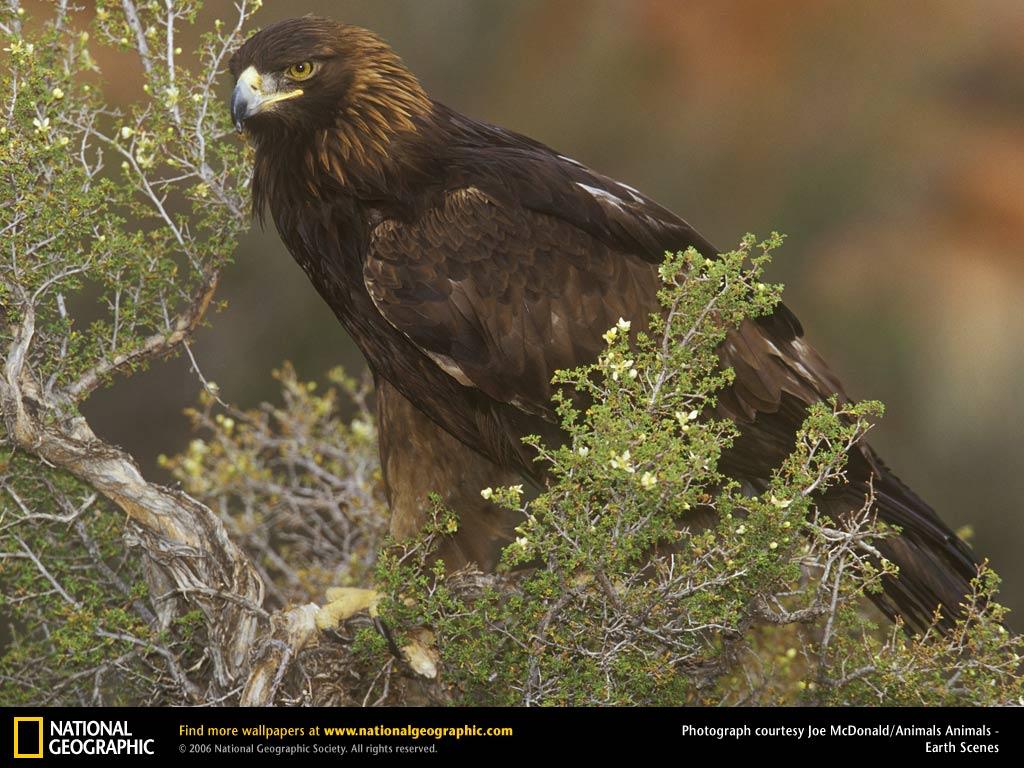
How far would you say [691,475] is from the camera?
3.00 meters

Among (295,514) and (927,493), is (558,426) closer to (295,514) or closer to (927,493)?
(295,514)

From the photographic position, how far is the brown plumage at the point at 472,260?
13.0 ft

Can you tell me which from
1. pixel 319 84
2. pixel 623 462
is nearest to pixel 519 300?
pixel 319 84

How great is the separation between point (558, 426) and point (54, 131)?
1.85 metres

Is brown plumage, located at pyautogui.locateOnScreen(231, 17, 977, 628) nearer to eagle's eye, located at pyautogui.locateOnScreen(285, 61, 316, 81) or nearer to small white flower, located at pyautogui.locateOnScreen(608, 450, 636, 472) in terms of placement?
eagle's eye, located at pyautogui.locateOnScreen(285, 61, 316, 81)

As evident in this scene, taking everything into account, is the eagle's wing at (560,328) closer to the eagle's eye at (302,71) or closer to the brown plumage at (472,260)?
the brown plumage at (472,260)

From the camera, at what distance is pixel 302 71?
406cm

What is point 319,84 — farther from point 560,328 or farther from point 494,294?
point 560,328

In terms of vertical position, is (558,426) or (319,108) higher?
(319,108)

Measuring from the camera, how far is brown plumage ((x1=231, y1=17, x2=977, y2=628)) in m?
3.97

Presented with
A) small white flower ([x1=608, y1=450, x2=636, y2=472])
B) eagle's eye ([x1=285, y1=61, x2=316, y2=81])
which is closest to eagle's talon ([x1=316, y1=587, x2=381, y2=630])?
small white flower ([x1=608, y1=450, x2=636, y2=472])

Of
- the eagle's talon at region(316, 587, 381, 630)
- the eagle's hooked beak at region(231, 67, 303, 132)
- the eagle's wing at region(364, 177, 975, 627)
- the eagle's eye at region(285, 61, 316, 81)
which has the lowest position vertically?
the eagle's talon at region(316, 587, 381, 630)
